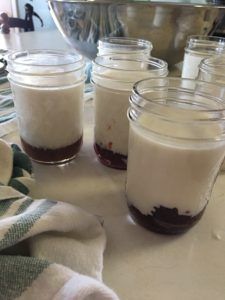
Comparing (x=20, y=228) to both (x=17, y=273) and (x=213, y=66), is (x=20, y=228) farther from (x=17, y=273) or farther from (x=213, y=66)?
(x=213, y=66)

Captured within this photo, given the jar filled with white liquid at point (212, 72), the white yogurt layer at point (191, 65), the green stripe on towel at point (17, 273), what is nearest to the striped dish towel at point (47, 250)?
the green stripe on towel at point (17, 273)

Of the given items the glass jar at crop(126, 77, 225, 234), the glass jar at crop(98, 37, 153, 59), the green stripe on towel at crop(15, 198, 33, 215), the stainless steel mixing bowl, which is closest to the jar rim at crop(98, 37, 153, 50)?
the glass jar at crop(98, 37, 153, 59)

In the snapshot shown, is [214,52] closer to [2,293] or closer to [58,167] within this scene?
[58,167]

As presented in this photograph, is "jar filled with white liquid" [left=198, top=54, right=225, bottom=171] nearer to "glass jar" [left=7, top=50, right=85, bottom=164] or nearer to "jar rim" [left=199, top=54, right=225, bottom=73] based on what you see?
"jar rim" [left=199, top=54, right=225, bottom=73]

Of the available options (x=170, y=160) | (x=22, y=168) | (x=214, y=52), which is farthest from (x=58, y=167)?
(x=214, y=52)

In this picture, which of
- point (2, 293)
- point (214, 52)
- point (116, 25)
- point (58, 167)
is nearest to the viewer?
point (2, 293)

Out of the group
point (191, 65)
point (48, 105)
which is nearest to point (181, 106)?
point (48, 105)
